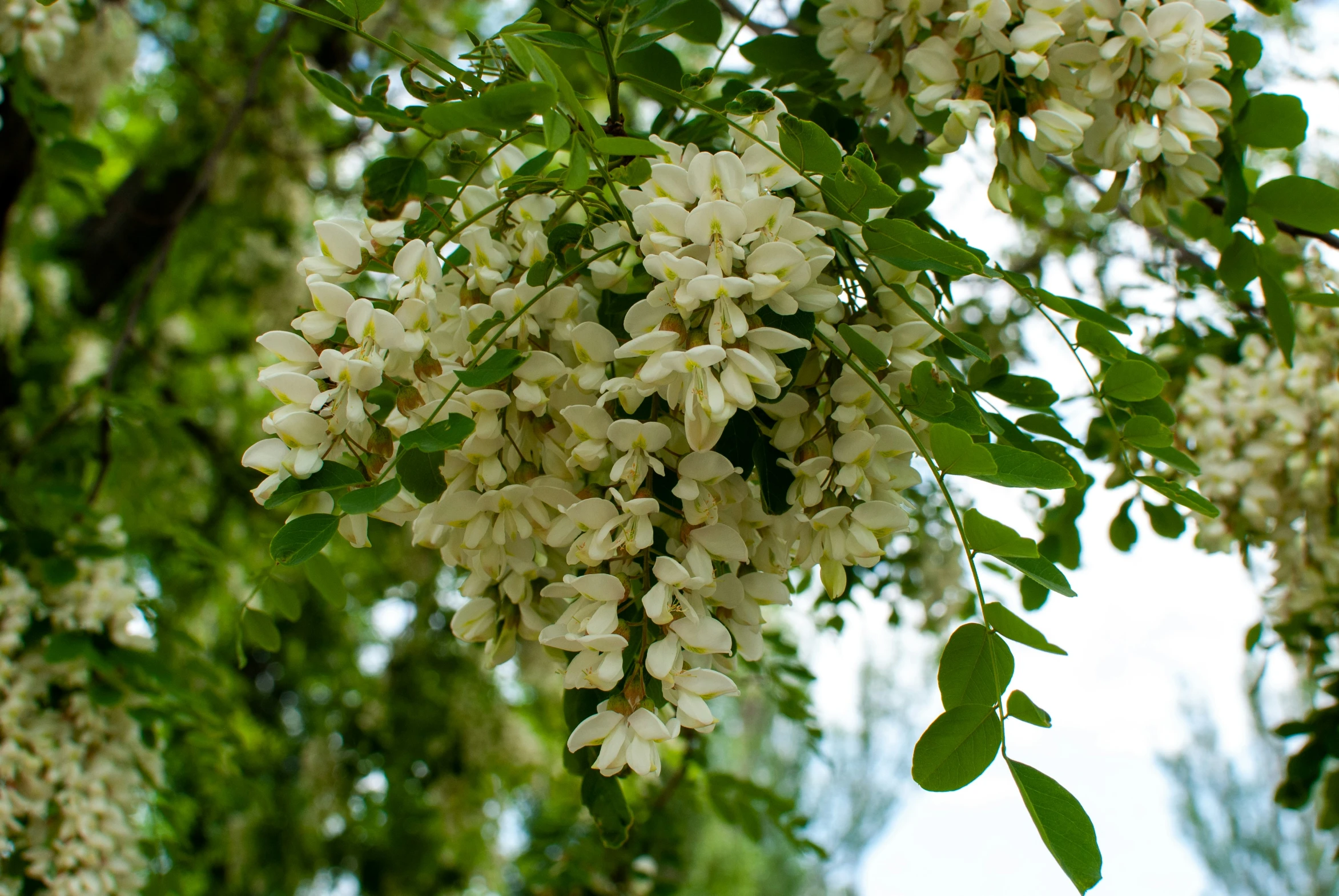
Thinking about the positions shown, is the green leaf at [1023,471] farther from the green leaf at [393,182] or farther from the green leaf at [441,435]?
the green leaf at [393,182]

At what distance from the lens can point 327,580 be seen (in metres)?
0.83

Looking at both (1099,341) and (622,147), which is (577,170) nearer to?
(622,147)

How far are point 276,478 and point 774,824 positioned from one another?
4.57 feet

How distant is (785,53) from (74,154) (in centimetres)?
118

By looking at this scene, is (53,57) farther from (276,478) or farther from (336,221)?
(276,478)

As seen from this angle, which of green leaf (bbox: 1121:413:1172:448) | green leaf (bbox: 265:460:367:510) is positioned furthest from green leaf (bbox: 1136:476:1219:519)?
green leaf (bbox: 265:460:367:510)

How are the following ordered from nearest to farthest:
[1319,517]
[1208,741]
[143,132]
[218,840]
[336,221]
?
[336,221] < [1319,517] < [218,840] < [143,132] < [1208,741]

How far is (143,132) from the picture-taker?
520 cm

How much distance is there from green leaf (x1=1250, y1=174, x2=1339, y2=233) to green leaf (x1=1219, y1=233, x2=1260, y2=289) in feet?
0.14

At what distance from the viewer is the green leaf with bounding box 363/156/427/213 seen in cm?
80

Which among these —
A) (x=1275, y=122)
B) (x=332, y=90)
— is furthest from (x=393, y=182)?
(x=1275, y=122)

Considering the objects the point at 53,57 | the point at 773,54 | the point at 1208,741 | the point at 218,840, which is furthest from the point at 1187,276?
the point at 1208,741

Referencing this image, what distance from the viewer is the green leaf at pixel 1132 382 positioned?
71cm

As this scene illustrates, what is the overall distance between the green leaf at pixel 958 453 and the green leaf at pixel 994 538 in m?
0.03
